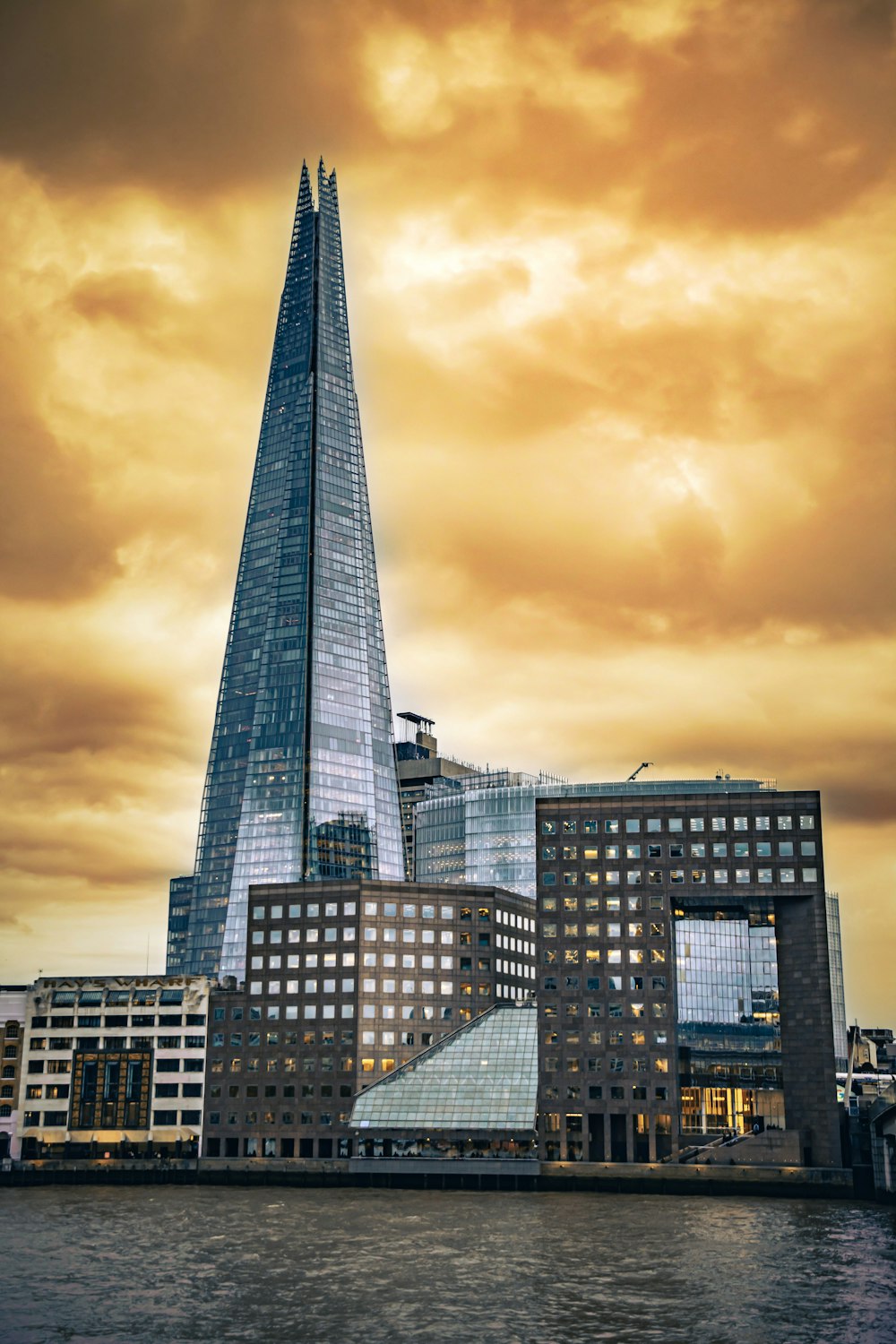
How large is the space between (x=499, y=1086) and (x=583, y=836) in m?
34.7

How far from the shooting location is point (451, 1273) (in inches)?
3989

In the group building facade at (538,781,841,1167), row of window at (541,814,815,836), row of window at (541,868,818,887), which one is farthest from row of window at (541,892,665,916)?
row of window at (541,814,815,836)

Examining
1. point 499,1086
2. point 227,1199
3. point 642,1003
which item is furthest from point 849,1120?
point 227,1199

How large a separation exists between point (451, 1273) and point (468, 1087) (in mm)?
86801

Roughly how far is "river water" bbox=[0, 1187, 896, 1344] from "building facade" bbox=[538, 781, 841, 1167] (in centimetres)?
2675

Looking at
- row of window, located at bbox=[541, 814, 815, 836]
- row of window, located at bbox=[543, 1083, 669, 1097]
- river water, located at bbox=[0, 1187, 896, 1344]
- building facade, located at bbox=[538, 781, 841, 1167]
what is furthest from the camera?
row of window, located at bbox=[541, 814, 815, 836]

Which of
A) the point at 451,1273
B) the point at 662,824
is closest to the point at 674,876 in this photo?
the point at 662,824

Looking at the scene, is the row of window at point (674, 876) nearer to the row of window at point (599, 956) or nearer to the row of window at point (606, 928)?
the row of window at point (606, 928)

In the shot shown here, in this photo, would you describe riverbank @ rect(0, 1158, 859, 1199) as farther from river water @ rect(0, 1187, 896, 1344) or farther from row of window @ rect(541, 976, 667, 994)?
row of window @ rect(541, 976, 667, 994)

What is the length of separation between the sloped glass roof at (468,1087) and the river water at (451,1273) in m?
30.8

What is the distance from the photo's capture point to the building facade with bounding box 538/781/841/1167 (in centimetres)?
17688

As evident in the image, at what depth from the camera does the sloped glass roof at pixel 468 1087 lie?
18188 cm

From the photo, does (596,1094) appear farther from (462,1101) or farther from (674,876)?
(674,876)

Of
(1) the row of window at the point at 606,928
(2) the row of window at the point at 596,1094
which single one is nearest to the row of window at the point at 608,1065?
(2) the row of window at the point at 596,1094
